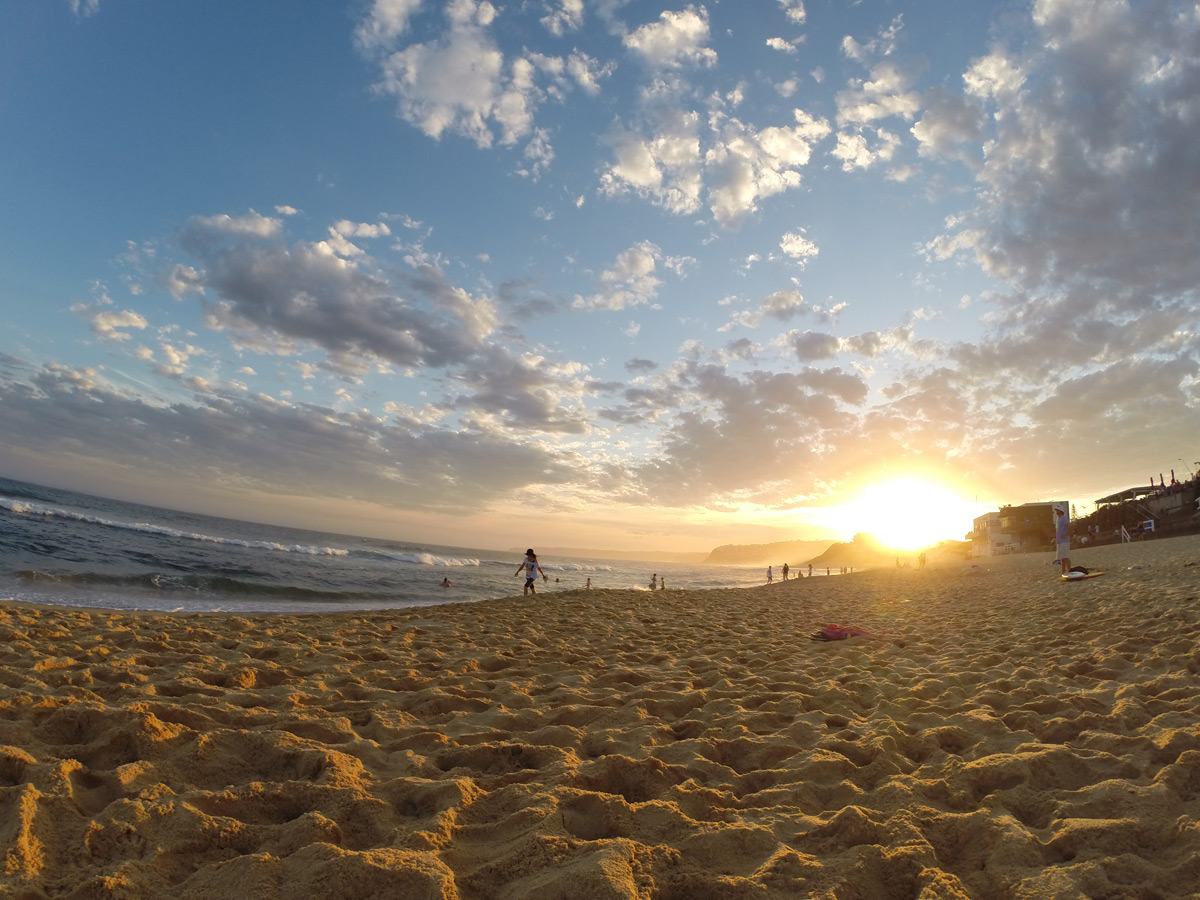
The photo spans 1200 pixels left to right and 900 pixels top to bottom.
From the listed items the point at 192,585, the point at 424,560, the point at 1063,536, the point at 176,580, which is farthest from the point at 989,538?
the point at 176,580

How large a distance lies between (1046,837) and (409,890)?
260 cm

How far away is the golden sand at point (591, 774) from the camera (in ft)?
6.91

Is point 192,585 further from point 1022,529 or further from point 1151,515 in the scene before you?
point 1022,529

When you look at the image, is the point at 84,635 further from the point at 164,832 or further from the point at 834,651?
the point at 834,651

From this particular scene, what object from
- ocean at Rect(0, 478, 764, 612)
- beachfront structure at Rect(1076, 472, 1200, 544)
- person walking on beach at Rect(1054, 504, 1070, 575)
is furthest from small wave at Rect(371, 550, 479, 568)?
beachfront structure at Rect(1076, 472, 1200, 544)

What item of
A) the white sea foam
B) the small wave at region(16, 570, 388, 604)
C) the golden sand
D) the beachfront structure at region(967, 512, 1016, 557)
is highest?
the beachfront structure at region(967, 512, 1016, 557)

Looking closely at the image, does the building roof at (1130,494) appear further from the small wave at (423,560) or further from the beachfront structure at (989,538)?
the small wave at (423,560)

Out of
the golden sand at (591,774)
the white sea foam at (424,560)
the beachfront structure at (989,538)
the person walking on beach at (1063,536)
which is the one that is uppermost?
the beachfront structure at (989,538)

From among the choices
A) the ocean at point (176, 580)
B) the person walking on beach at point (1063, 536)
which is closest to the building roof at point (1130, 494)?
the person walking on beach at point (1063, 536)

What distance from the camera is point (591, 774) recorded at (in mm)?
3047

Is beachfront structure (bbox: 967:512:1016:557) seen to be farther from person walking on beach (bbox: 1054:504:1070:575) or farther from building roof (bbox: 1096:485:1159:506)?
person walking on beach (bbox: 1054:504:1070:575)

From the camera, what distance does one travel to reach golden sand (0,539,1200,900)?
6.91 feet

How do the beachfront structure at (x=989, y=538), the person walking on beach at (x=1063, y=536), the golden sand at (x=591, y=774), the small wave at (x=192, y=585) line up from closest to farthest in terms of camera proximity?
the golden sand at (x=591, y=774) < the small wave at (x=192, y=585) < the person walking on beach at (x=1063, y=536) < the beachfront structure at (x=989, y=538)

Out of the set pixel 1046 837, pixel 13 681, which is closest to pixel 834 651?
pixel 1046 837
